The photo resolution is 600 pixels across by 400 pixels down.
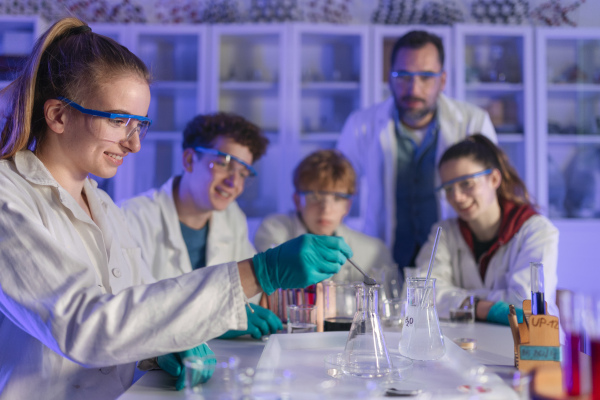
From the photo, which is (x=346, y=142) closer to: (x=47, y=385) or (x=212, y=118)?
(x=212, y=118)

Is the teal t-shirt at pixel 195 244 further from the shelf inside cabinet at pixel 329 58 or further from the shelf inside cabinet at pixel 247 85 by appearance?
the shelf inside cabinet at pixel 329 58

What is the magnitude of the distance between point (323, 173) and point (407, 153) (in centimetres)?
83

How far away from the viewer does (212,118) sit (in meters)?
2.41

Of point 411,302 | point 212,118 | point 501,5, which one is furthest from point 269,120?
point 411,302

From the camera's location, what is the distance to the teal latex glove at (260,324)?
156 centimetres

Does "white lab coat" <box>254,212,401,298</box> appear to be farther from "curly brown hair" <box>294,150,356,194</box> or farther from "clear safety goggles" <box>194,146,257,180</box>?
"clear safety goggles" <box>194,146,257,180</box>

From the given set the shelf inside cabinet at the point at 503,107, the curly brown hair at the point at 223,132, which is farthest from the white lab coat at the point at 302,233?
the shelf inside cabinet at the point at 503,107

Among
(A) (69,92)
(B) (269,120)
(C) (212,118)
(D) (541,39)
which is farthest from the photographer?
(B) (269,120)

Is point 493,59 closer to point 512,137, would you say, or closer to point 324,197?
point 512,137

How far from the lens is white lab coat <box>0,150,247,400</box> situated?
Result: 98 centimetres

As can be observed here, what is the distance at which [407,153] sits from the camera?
3.17 m

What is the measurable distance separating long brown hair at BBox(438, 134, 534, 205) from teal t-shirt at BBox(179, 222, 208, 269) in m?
1.17

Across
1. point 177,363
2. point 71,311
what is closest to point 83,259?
point 71,311

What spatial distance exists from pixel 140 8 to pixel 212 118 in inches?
85.3
